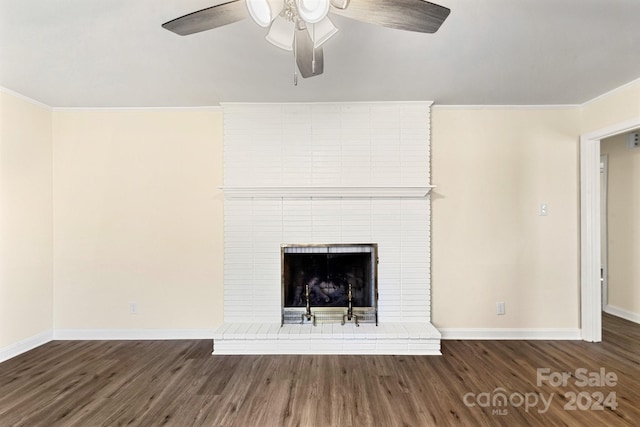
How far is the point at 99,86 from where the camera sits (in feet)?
8.14

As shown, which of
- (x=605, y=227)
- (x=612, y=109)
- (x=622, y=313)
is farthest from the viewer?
(x=605, y=227)

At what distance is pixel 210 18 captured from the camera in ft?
4.17

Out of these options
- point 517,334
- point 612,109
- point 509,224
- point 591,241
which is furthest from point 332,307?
point 612,109

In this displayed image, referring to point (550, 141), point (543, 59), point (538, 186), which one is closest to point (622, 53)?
point (543, 59)

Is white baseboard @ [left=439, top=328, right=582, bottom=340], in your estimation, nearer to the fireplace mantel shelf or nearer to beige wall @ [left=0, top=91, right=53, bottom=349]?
the fireplace mantel shelf

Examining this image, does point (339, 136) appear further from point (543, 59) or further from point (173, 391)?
point (173, 391)

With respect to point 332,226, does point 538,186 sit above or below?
above

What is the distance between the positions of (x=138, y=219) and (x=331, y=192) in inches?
77.9

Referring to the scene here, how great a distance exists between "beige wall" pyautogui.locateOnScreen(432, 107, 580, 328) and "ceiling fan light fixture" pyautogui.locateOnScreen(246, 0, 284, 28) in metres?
2.15

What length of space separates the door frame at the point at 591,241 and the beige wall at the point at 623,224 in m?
1.11

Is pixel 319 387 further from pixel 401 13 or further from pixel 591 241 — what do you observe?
pixel 591 241

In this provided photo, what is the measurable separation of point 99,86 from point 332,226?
236 centimetres

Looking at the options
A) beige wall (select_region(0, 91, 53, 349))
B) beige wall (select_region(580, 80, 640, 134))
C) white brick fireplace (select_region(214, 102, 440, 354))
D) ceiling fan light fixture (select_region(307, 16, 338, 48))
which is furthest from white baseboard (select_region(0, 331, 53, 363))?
beige wall (select_region(580, 80, 640, 134))

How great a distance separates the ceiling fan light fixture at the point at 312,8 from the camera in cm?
115
